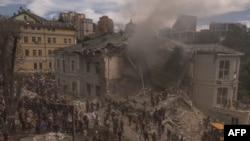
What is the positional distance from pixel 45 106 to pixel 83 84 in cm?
925

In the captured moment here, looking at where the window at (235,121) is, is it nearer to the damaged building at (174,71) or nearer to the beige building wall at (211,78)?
the damaged building at (174,71)

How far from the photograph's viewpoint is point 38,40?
6253 cm

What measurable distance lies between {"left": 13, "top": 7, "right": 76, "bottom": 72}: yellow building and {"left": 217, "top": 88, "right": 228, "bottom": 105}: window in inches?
1653

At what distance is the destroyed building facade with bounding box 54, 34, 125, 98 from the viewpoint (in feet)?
102

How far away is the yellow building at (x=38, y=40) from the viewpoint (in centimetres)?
6115

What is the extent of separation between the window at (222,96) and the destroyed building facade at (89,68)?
37.7 ft

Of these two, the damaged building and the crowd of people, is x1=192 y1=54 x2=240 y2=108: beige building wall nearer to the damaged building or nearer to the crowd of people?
the damaged building

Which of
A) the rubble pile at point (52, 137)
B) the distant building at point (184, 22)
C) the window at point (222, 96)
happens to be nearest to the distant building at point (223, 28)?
the distant building at point (184, 22)

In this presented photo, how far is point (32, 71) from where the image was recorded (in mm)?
61688

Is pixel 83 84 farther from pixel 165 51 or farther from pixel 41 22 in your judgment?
pixel 41 22

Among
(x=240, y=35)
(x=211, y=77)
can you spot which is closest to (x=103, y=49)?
(x=211, y=77)

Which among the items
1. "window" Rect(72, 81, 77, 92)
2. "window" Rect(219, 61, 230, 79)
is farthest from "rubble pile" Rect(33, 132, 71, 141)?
"window" Rect(219, 61, 230, 79)

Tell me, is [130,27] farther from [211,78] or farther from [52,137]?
[52,137]

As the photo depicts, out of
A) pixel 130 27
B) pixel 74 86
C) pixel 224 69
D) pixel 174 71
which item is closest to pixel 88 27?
pixel 74 86
